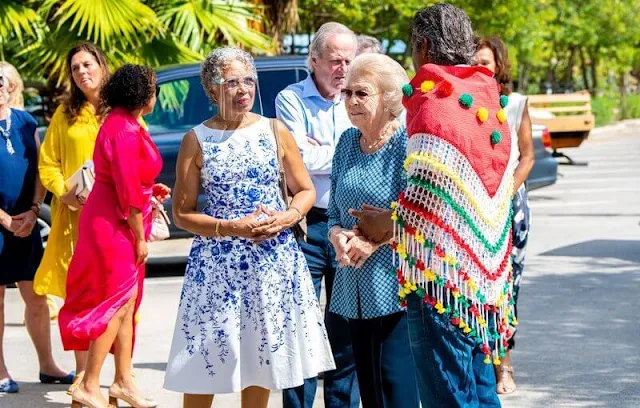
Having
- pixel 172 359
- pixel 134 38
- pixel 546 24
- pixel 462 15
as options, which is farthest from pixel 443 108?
pixel 546 24

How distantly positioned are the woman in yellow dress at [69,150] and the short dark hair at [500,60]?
206cm

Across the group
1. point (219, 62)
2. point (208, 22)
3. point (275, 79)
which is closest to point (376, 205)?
point (219, 62)

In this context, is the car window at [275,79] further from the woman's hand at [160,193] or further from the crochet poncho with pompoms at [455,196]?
the crochet poncho with pompoms at [455,196]

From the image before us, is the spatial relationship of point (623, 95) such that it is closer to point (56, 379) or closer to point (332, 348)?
point (56, 379)

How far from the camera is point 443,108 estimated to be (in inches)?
158

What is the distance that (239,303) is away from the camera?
205 inches

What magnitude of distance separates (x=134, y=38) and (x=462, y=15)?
393 inches

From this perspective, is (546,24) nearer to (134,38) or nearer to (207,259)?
(134,38)

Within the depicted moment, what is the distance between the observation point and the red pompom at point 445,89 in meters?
4.01

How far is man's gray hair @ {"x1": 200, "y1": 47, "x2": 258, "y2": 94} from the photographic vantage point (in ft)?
16.9

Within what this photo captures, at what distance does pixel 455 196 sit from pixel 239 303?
1445mm

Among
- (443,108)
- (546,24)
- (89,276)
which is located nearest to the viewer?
(443,108)

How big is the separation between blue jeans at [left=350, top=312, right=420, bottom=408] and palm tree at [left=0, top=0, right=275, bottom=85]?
→ 8.29m

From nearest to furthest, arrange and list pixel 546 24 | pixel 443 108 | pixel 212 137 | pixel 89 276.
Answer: pixel 443 108, pixel 212 137, pixel 89 276, pixel 546 24
